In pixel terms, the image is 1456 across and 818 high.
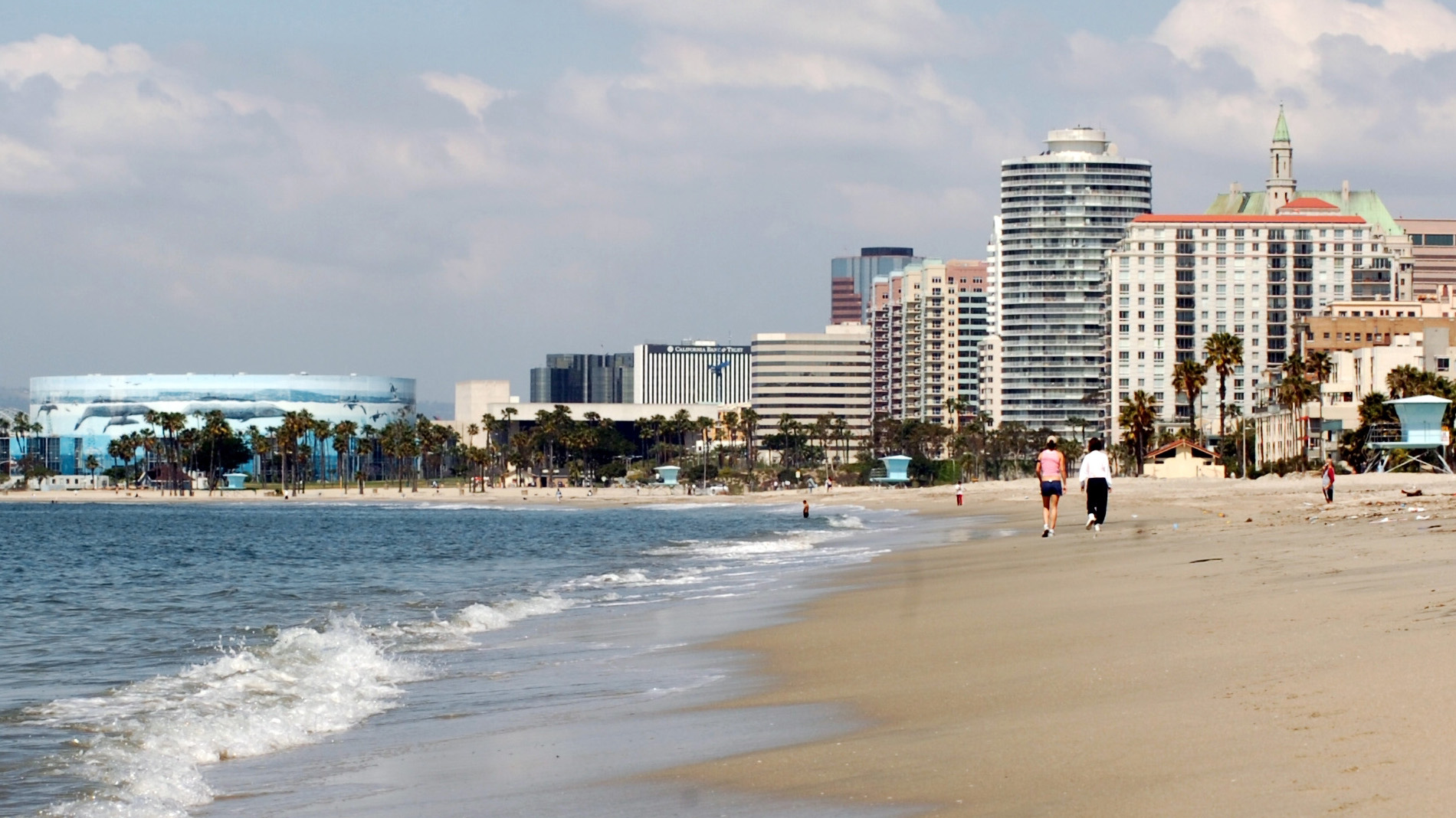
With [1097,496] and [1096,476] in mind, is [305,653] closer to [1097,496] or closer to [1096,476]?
[1096,476]

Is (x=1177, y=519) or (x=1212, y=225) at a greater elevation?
(x=1212, y=225)

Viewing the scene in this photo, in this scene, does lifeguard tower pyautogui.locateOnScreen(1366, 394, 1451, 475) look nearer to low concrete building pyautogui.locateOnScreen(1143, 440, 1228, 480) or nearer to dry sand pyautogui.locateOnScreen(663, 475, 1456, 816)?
low concrete building pyautogui.locateOnScreen(1143, 440, 1228, 480)

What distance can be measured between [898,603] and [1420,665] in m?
11.8

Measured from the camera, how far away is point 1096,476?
25.2 meters

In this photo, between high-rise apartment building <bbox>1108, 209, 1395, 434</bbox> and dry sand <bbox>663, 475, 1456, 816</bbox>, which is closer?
dry sand <bbox>663, 475, 1456, 816</bbox>

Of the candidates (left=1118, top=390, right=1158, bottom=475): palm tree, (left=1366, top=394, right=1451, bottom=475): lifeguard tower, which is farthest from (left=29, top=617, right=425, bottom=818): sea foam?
(left=1118, top=390, right=1158, bottom=475): palm tree

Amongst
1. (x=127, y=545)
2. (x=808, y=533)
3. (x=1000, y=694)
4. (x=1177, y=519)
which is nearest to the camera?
(x=1000, y=694)

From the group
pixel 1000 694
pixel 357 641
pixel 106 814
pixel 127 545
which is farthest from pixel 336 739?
pixel 127 545

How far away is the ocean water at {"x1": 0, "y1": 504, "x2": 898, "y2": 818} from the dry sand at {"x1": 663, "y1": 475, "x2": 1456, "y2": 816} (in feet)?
5.17

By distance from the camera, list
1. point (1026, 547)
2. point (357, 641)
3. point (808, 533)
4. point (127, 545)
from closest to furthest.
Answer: point (357, 641)
point (1026, 547)
point (808, 533)
point (127, 545)

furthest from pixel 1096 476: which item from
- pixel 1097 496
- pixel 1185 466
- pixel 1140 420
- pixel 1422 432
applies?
pixel 1140 420

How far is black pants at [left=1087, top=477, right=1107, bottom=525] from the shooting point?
2560 cm

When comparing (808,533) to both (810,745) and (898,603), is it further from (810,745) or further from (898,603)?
(810,745)

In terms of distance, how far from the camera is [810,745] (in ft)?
33.6
